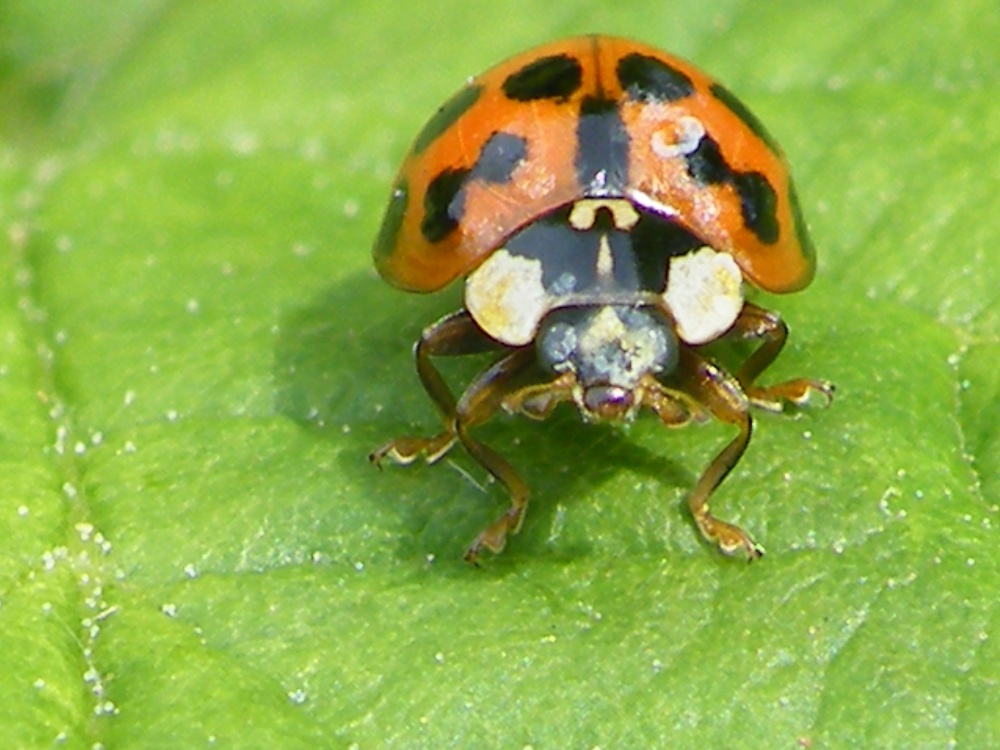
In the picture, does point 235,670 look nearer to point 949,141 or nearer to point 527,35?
point 949,141

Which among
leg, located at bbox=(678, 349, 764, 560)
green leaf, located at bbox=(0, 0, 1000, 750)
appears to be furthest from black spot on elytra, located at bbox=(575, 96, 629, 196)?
green leaf, located at bbox=(0, 0, 1000, 750)

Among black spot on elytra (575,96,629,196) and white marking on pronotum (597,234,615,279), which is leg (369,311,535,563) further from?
black spot on elytra (575,96,629,196)

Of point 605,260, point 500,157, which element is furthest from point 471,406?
point 500,157

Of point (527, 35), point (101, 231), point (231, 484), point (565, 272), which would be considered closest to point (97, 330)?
point (101, 231)

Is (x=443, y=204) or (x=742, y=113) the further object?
(x=742, y=113)

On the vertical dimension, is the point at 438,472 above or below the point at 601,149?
below

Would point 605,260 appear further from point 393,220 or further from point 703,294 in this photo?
point 393,220

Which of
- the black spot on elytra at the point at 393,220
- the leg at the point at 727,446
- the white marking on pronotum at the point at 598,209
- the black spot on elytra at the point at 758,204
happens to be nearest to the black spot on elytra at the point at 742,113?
the black spot on elytra at the point at 758,204
